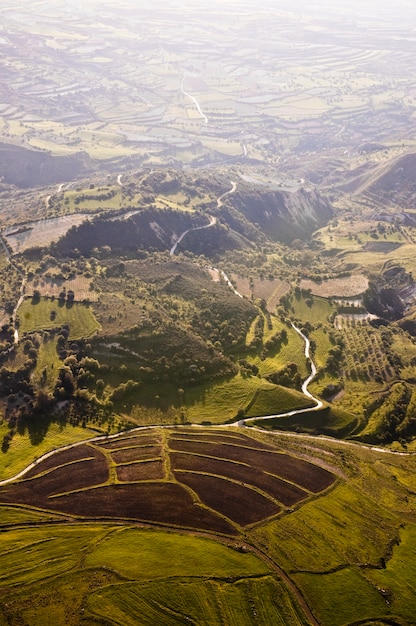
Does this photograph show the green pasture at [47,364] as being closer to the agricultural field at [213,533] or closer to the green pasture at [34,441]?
the green pasture at [34,441]

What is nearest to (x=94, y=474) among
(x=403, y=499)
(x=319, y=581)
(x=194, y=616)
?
(x=194, y=616)

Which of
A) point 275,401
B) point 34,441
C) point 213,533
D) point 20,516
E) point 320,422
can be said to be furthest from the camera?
point 275,401

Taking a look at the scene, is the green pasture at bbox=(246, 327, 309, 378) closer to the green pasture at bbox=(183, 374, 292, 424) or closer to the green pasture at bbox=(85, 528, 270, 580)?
the green pasture at bbox=(183, 374, 292, 424)

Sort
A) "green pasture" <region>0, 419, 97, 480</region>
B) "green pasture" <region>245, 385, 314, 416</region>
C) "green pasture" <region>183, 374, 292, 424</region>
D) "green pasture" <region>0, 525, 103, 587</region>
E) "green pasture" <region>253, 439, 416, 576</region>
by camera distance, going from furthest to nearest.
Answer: "green pasture" <region>245, 385, 314, 416</region>
"green pasture" <region>183, 374, 292, 424</region>
"green pasture" <region>0, 419, 97, 480</region>
"green pasture" <region>253, 439, 416, 576</region>
"green pasture" <region>0, 525, 103, 587</region>

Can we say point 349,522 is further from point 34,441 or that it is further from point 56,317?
point 56,317

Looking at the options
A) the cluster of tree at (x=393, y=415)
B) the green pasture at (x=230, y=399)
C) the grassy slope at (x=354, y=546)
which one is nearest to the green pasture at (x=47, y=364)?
the green pasture at (x=230, y=399)

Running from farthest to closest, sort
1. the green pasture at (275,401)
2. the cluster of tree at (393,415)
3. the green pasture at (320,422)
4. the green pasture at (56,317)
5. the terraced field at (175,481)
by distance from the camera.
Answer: the green pasture at (56,317) → the green pasture at (275,401) → the cluster of tree at (393,415) → the green pasture at (320,422) → the terraced field at (175,481)

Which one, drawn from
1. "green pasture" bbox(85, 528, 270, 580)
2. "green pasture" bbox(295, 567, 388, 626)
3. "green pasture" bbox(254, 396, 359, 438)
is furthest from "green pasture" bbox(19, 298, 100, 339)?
"green pasture" bbox(295, 567, 388, 626)

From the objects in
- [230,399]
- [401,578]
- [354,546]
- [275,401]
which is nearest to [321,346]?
[275,401]

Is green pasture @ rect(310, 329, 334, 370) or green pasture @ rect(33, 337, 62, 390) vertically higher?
green pasture @ rect(33, 337, 62, 390)

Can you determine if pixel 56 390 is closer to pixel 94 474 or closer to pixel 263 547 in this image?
pixel 94 474
